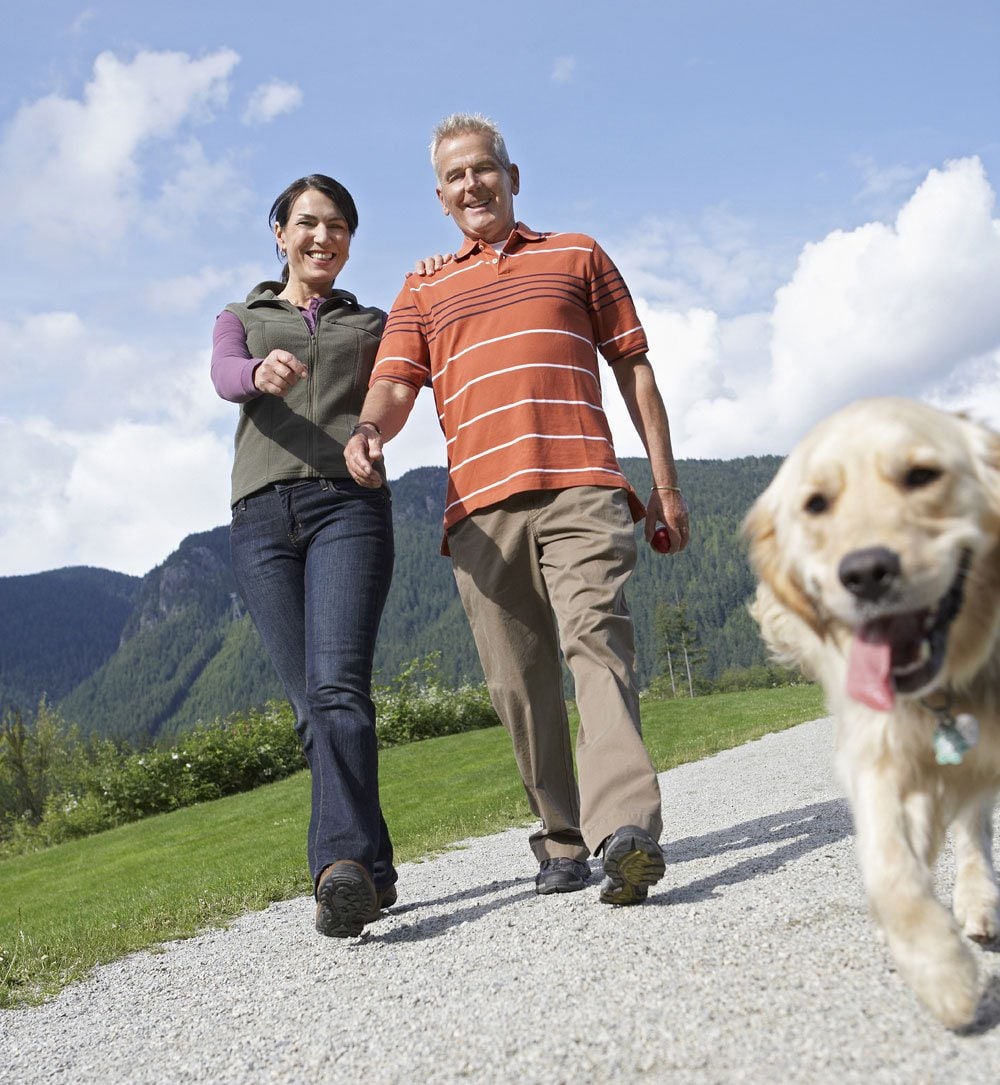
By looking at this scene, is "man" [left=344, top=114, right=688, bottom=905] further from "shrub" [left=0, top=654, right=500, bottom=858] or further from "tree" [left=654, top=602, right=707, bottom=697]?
"tree" [left=654, top=602, right=707, bottom=697]

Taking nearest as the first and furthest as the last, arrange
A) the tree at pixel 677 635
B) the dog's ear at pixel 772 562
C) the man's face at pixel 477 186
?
the dog's ear at pixel 772 562
the man's face at pixel 477 186
the tree at pixel 677 635

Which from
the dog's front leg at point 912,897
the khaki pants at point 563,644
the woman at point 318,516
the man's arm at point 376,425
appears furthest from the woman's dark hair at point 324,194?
the dog's front leg at point 912,897

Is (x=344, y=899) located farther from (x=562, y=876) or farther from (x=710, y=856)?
(x=710, y=856)

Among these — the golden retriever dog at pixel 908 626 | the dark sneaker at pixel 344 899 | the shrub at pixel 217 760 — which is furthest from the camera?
the shrub at pixel 217 760

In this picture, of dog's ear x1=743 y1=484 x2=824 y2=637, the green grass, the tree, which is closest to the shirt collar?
dog's ear x1=743 y1=484 x2=824 y2=637

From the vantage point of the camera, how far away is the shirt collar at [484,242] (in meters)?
4.95

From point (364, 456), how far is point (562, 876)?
2.07 m

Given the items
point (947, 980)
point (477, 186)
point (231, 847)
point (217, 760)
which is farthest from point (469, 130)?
point (217, 760)

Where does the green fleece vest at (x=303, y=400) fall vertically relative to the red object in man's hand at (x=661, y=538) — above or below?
above

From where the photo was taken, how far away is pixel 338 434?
4895 mm

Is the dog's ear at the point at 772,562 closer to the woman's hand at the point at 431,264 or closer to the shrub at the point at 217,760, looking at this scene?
the woman's hand at the point at 431,264

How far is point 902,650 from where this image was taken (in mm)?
2471

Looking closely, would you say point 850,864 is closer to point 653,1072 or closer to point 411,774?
point 653,1072

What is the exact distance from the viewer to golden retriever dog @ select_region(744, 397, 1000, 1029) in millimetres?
2314
